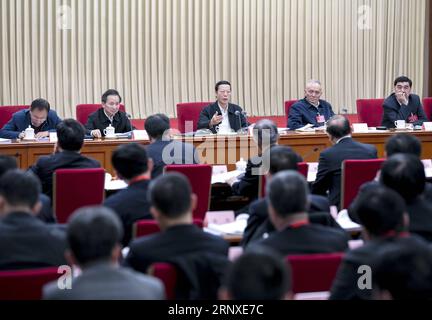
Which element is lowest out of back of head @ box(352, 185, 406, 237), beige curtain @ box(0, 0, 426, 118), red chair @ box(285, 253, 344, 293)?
red chair @ box(285, 253, 344, 293)

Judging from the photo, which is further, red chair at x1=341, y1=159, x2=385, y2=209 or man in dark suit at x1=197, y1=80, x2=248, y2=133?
man in dark suit at x1=197, y1=80, x2=248, y2=133

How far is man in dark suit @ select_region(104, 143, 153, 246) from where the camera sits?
452 cm

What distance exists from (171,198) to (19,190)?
670mm

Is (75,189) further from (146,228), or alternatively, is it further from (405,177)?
(405,177)

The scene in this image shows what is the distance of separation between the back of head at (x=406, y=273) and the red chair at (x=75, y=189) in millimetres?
3409

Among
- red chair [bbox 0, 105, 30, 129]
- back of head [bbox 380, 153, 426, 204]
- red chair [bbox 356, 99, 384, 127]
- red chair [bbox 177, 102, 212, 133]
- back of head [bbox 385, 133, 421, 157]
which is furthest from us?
red chair [bbox 356, 99, 384, 127]

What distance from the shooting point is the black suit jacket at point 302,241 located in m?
3.40

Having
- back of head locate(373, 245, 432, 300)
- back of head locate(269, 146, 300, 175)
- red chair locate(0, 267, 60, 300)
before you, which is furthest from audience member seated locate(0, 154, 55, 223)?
back of head locate(373, 245, 432, 300)

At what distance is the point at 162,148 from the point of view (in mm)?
6434

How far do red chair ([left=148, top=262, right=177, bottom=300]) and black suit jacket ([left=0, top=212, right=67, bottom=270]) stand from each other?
52cm

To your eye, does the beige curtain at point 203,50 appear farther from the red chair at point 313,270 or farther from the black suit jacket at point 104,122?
the red chair at point 313,270

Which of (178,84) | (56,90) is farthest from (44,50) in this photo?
(178,84)

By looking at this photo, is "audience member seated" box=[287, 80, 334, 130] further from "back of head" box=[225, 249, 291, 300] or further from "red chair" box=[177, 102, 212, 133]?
"back of head" box=[225, 249, 291, 300]

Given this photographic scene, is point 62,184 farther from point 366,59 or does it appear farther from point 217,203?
point 366,59
